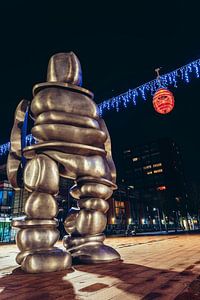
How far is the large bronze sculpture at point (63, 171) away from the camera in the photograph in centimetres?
236

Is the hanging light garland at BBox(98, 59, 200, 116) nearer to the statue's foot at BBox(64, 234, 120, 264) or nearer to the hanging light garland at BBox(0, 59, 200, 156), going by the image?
the hanging light garland at BBox(0, 59, 200, 156)

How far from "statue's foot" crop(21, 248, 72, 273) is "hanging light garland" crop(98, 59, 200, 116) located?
304 inches

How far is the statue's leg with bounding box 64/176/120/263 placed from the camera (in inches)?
100

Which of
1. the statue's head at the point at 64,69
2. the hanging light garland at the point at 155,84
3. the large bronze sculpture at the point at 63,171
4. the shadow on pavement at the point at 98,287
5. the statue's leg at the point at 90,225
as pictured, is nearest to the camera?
the shadow on pavement at the point at 98,287

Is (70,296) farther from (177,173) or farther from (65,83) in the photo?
(177,173)

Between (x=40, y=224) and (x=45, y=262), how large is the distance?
0.40 metres

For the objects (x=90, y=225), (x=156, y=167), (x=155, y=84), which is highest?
(x=156, y=167)

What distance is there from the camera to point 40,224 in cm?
235

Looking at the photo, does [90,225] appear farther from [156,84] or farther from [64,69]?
[156,84]

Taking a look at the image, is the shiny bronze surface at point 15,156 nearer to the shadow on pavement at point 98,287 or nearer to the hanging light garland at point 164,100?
the shadow on pavement at point 98,287

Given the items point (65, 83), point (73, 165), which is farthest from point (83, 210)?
point (65, 83)

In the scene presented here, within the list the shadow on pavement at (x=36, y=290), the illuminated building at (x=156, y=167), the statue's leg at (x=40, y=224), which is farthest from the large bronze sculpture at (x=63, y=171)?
the illuminated building at (x=156, y=167)

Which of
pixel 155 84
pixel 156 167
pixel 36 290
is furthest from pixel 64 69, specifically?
pixel 156 167

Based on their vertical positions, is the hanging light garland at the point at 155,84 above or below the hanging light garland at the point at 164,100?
above
